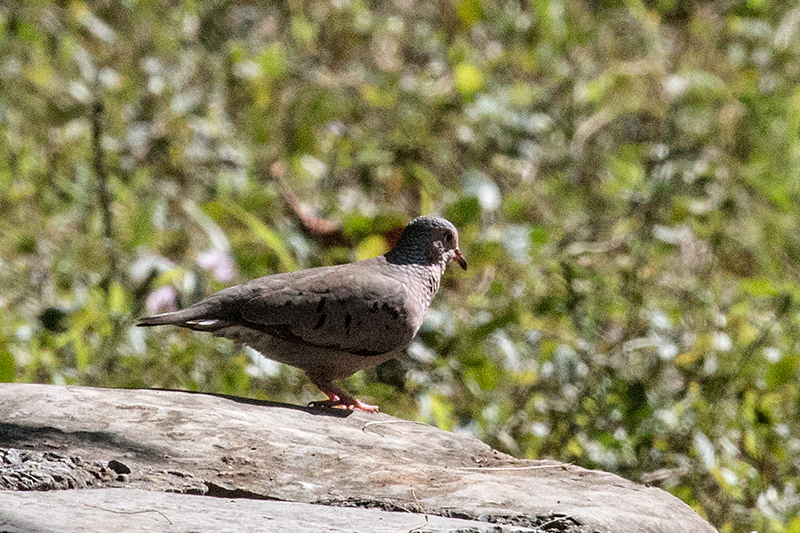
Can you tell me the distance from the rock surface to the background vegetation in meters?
1.17

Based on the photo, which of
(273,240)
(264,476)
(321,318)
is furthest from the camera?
(273,240)

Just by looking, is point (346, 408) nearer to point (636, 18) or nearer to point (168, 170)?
point (168, 170)

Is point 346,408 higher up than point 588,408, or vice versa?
point 346,408

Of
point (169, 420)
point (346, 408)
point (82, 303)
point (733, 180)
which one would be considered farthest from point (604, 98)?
point (169, 420)

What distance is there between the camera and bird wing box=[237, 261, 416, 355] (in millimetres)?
3863

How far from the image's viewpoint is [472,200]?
579cm

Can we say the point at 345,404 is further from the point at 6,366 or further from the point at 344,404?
the point at 6,366

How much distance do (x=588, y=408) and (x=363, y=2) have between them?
582 centimetres

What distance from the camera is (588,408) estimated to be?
16.1 feet

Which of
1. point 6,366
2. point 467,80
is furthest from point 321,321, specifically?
point 467,80

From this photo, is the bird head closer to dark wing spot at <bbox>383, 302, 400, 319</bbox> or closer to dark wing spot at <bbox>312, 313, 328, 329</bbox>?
dark wing spot at <bbox>383, 302, 400, 319</bbox>

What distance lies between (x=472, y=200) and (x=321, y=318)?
6.84ft

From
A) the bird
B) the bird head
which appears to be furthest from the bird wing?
the bird head

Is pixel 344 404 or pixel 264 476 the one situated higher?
pixel 264 476
